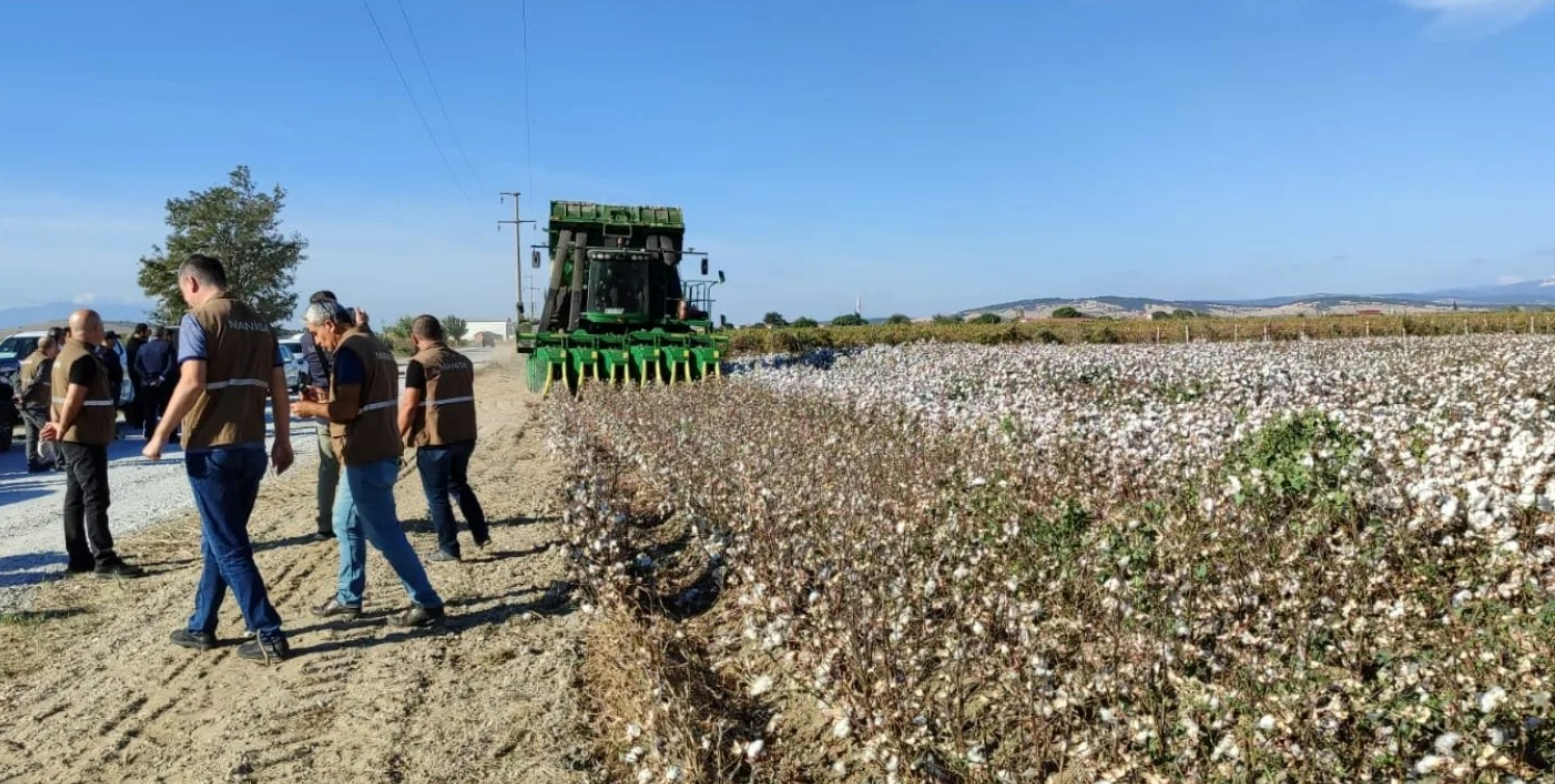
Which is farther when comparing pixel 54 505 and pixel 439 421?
pixel 54 505

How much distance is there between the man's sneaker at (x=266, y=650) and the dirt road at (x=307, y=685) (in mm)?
76

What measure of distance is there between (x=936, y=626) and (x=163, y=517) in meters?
7.45

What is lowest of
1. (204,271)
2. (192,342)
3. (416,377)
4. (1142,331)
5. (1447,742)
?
(1447,742)

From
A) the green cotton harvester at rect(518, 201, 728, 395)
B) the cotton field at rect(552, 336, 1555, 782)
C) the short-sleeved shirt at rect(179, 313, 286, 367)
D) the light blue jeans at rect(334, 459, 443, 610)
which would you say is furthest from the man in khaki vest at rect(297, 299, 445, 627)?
the green cotton harvester at rect(518, 201, 728, 395)

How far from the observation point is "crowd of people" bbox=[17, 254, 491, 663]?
15.9 ft

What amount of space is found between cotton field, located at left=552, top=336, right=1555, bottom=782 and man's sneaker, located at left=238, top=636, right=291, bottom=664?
1.53 metres

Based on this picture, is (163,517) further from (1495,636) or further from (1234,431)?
(1495,636)

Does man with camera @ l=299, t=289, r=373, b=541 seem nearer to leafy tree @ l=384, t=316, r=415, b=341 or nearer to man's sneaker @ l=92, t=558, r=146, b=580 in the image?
man's sneaker @ l=92, t=558, r=146, b=580

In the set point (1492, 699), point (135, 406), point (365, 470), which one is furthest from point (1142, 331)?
point (1492, 699)

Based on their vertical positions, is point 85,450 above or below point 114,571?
above

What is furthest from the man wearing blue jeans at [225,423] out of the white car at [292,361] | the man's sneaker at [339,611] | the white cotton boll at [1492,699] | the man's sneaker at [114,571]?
the white car at [292,361]

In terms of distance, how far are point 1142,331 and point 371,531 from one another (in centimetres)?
3541

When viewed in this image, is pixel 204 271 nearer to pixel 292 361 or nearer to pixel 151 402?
pixel 151 402

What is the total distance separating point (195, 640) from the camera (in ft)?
17.3
